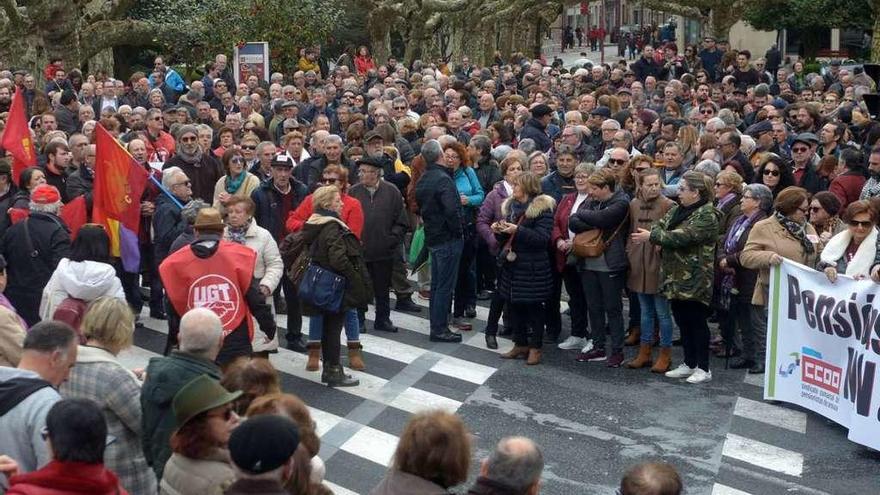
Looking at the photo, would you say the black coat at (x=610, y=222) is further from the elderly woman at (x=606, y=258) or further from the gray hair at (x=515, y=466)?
the gray hair at (x=515, y=466)

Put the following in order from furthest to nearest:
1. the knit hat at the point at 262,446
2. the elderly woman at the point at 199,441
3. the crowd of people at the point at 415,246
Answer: the crowd of people at the point at 415,246 → the elderly woman at the point at 199,441 → the knit hat at the point at 262,446

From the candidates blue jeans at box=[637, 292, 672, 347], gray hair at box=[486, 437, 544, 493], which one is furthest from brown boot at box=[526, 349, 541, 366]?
gray hair at box=[486, 437, 544, 493]

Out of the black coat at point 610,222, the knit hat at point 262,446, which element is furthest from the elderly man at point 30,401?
the black coat at point 610,222

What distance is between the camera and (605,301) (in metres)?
11.3

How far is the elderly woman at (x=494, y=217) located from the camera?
11508 mm

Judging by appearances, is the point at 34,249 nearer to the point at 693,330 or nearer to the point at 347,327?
the point at 347,327

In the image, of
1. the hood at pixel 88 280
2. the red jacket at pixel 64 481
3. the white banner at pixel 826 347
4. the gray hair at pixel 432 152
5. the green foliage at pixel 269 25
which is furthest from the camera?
the green foliage at pixel 269 25

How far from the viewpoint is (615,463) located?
9.04 metres

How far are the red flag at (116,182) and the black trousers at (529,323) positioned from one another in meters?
3.28

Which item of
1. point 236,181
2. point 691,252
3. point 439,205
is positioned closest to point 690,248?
point 691,252

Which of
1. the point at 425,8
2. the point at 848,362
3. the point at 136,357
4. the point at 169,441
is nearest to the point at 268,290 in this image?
the point at 136,357

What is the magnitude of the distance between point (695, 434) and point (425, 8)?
98.1 ft

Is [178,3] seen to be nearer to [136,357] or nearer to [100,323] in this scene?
[136,357]

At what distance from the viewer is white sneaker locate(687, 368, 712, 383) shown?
10812 mm
